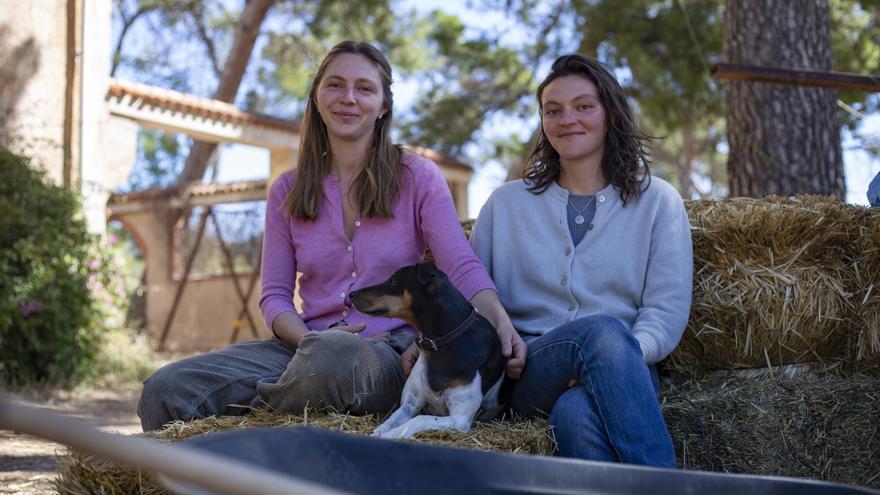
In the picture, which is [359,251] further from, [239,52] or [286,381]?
[239,52]

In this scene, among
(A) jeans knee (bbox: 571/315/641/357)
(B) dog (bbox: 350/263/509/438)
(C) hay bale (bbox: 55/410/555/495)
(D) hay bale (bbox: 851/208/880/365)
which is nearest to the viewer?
(C) hay bale (bbox: 55/410/555/495)

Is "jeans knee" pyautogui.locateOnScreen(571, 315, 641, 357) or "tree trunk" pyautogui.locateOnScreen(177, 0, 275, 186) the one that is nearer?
"jeans knee" pyautogui.locateOnScreen(571, 315, 641, 357)

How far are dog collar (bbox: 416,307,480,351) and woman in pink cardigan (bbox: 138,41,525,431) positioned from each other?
19cm

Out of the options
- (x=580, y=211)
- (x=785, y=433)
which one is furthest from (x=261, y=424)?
(x=785, y=433)

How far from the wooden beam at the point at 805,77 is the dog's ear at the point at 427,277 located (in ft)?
8.69

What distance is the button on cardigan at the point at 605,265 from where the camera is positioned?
3363 mm

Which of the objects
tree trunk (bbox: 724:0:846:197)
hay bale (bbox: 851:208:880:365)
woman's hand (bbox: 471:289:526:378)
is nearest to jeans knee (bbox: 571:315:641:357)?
woman's hand (bbox: 471:289:526:378)

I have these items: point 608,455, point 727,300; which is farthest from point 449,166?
point 608,455

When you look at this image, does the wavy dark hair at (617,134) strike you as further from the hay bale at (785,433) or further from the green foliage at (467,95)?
the green foliage at (467,95)

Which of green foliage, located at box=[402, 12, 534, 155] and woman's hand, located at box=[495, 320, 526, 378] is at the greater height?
green foliage, located at box=[402, 12, 534, 155]

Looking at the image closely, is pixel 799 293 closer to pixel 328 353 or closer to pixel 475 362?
pixel 475 362

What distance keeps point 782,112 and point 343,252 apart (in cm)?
358

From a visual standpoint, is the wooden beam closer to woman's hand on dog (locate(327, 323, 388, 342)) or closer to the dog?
the dog

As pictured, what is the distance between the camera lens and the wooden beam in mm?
4664
